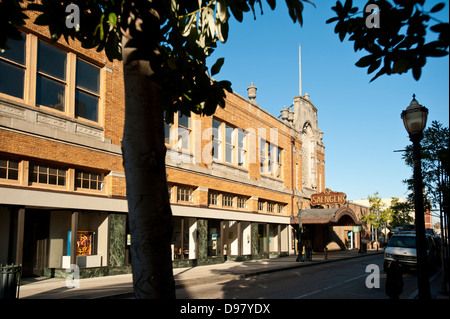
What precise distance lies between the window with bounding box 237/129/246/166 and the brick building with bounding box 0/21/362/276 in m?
0.75

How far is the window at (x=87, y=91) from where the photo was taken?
628 inches

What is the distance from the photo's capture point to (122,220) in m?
17.0

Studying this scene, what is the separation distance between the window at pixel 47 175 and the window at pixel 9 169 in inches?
21.3

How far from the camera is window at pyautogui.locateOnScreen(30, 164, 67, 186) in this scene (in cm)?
1397

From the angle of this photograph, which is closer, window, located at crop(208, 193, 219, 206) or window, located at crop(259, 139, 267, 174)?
window, located at crop(208, 193, 219, 206)

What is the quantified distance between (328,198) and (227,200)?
12.6 metres

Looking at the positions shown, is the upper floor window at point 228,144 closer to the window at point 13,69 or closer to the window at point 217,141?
the window at point 217,141

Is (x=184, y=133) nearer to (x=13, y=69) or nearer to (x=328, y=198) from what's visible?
(x=13, y=69)

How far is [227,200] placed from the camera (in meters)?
25.5

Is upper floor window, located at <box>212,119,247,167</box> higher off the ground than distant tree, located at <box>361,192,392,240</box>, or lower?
higher

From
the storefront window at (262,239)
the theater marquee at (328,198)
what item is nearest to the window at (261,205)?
the storefront window at (262,239)

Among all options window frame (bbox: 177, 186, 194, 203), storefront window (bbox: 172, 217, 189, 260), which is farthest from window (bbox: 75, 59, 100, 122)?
storefront window (bbox: 172, 217, 189, 260)

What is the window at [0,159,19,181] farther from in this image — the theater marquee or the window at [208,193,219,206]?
the theater marquee

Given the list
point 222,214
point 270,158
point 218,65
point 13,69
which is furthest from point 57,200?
point 270,158
